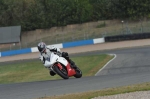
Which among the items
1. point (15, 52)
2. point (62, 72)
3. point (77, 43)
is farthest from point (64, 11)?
point (62, 72)

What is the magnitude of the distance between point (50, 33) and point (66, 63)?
48.7 meters

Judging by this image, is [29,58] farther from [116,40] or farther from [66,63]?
[66,63]

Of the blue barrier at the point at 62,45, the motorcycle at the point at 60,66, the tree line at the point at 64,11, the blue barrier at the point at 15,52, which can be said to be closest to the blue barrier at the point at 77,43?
the blue barrier at the point at 62,45

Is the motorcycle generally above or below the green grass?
above

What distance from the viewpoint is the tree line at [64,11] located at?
64250mm

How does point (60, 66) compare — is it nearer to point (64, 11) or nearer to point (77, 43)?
point (77, 43)

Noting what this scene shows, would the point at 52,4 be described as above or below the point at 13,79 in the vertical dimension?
above

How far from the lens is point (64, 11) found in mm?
69438

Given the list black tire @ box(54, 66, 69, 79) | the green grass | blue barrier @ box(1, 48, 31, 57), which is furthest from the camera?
blue barrier @ box(1, 48, 31, 57)

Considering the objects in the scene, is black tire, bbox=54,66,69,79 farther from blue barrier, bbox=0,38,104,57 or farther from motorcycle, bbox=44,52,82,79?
blue barrier, bbox=0,38,104,57

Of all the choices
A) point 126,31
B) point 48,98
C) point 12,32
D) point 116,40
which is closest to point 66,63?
point 48,98

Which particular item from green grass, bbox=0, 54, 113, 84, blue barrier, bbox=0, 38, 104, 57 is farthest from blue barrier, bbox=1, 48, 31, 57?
green grass, bbox=0, 54, 113, 84

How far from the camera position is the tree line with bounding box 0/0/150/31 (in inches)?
2530

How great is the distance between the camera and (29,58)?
147 feet
